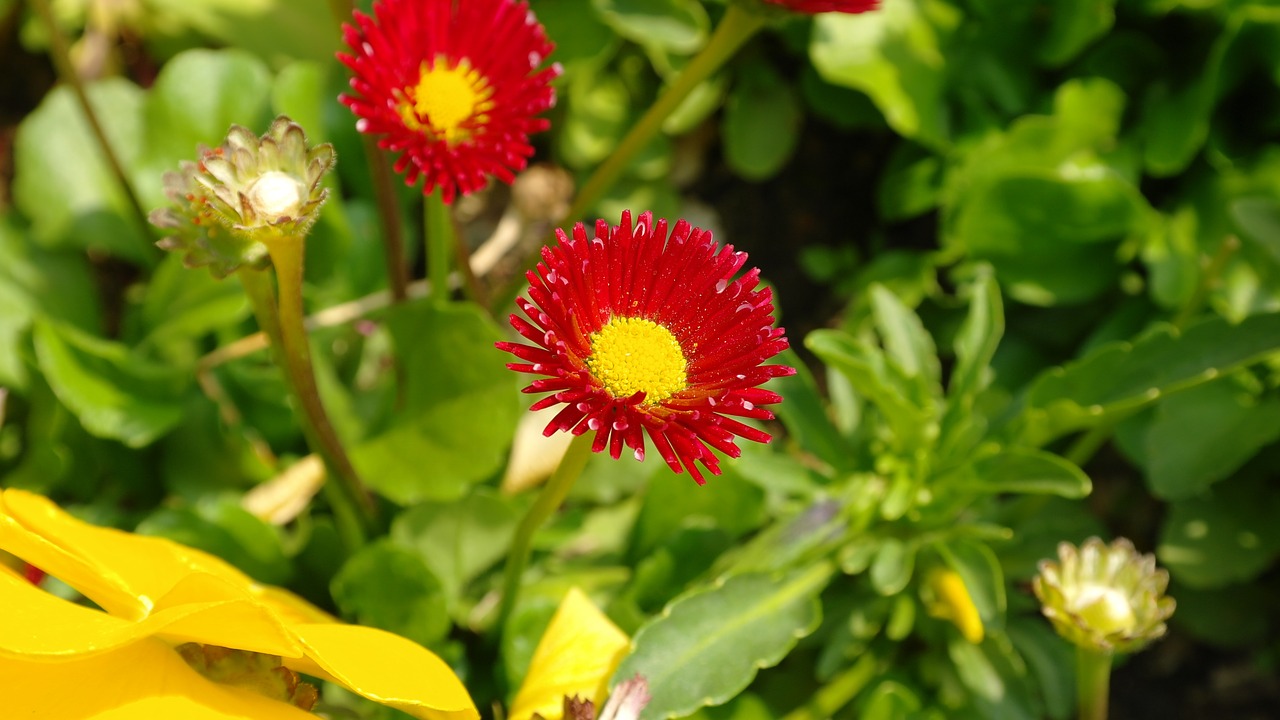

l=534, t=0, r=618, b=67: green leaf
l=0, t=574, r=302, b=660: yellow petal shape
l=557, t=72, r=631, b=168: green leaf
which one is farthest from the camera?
l=557, t=72, r=631, b=168: green leaf

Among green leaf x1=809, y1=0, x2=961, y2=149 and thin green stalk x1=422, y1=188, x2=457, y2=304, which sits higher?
thin green stalk x1=422, y1=188, x2=457, y2=304

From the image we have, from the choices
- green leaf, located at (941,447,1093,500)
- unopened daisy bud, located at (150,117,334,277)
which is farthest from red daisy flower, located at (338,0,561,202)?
green leaf, located at (941,447,1093,500)

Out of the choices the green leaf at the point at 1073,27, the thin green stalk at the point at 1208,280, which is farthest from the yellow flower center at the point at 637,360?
the green leaf at the point at 1073,27

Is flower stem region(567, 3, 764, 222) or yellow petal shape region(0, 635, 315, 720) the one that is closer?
yellow petal shape region(0, 635, 315, 720)

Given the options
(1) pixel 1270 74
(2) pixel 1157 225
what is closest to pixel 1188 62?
(1) pixel 1270 74

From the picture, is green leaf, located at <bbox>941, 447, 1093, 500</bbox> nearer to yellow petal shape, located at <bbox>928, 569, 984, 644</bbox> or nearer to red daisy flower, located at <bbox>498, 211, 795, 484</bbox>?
yellow petal shape, located at <bbox>928, 569, 984, 644</bbox>

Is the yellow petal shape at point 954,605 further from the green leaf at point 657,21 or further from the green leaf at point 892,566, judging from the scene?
the green leaf at point 657,21
